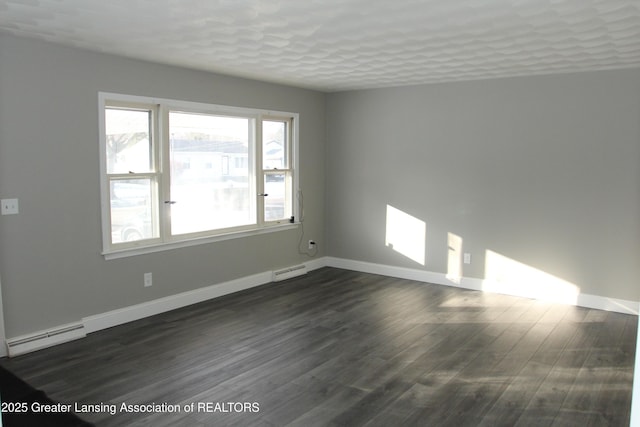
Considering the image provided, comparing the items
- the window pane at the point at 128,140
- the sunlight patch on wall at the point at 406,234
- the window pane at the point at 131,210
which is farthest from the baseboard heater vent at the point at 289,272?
the window pane at the point at 128,140

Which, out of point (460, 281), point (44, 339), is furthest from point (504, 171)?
point (44, 339)

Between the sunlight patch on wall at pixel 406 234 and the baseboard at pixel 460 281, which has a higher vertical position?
the sunlight patch on wall at pixel 406 234

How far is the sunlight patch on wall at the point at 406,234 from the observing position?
20.2 ft

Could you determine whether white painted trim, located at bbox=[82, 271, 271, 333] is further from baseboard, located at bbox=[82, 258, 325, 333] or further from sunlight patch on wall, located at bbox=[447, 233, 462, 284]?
sunlight patch on wall, located at bbox=[447, 233, 462, 284]

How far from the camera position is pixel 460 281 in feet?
19.3

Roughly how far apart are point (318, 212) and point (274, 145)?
123cm

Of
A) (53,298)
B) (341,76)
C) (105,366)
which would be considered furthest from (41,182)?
(341,76)

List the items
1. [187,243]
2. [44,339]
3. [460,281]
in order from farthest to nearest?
1. [460,281]
2. [187,243]
3. [44,339]

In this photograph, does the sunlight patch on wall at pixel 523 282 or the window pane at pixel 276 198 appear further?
the window pane at pixel 276 198

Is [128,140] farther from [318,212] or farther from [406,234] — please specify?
[406,234]

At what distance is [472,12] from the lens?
3.07 m

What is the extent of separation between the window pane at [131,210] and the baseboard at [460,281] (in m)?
2.90

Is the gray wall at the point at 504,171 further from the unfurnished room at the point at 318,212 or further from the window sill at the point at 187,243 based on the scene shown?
the window sill at the point at 187,243

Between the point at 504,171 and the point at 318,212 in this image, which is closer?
the point at 504,171
